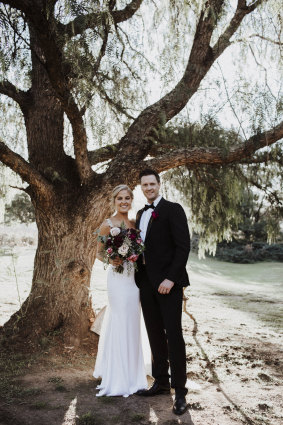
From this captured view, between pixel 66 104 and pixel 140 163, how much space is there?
43.9 inches

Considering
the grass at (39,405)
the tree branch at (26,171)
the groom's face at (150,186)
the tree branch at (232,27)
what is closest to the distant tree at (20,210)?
the tree branch at (26,171)

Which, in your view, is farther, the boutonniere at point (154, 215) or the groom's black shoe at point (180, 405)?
the boutonniere at point (154, 215)

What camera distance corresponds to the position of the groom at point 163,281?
3.22 m

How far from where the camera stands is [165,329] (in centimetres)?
350

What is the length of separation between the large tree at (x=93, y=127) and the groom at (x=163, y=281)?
116cm

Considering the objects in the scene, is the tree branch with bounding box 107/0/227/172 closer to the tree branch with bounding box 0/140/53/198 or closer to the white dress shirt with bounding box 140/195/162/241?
the tree branch with bounding box 0/140/53/198

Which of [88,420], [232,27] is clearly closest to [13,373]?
[88,420]

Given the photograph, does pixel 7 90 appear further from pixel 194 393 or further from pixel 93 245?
pixel 194 393

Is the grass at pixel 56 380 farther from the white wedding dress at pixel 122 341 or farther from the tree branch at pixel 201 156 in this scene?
the tree branch at pixel 201 156

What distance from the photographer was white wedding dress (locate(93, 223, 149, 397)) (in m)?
3.56

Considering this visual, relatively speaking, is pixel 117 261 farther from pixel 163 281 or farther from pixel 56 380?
pixel 56 380

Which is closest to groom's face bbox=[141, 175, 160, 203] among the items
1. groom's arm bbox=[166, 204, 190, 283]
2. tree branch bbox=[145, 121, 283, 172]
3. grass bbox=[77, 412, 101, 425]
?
groom's arm bbox=[166, 204, 190, 283]

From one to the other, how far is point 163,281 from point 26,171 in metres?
2.00

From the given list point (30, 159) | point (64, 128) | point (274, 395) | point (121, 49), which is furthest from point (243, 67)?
point (274, 395)
